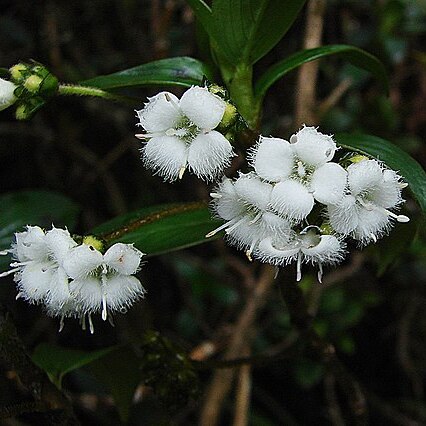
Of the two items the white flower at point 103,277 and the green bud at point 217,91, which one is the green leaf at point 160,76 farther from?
the white flower at point 103,277

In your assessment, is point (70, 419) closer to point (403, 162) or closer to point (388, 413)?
point (403, 162)

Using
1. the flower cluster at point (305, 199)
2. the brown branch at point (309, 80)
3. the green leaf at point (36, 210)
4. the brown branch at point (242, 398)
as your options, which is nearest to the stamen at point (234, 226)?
the flower cluster at point (305, 199)

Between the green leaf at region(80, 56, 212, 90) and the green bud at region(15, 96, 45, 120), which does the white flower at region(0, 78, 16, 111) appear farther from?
the green leaf at region(80, 56, 212, 90)

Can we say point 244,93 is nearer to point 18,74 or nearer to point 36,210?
point 18,74

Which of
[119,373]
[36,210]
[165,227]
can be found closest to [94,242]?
[165,227]

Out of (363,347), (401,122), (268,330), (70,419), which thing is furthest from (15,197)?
(401,122)

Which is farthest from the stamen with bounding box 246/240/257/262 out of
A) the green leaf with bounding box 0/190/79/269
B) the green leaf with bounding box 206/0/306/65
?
the green leaf with bounding box 0/190/79/269
